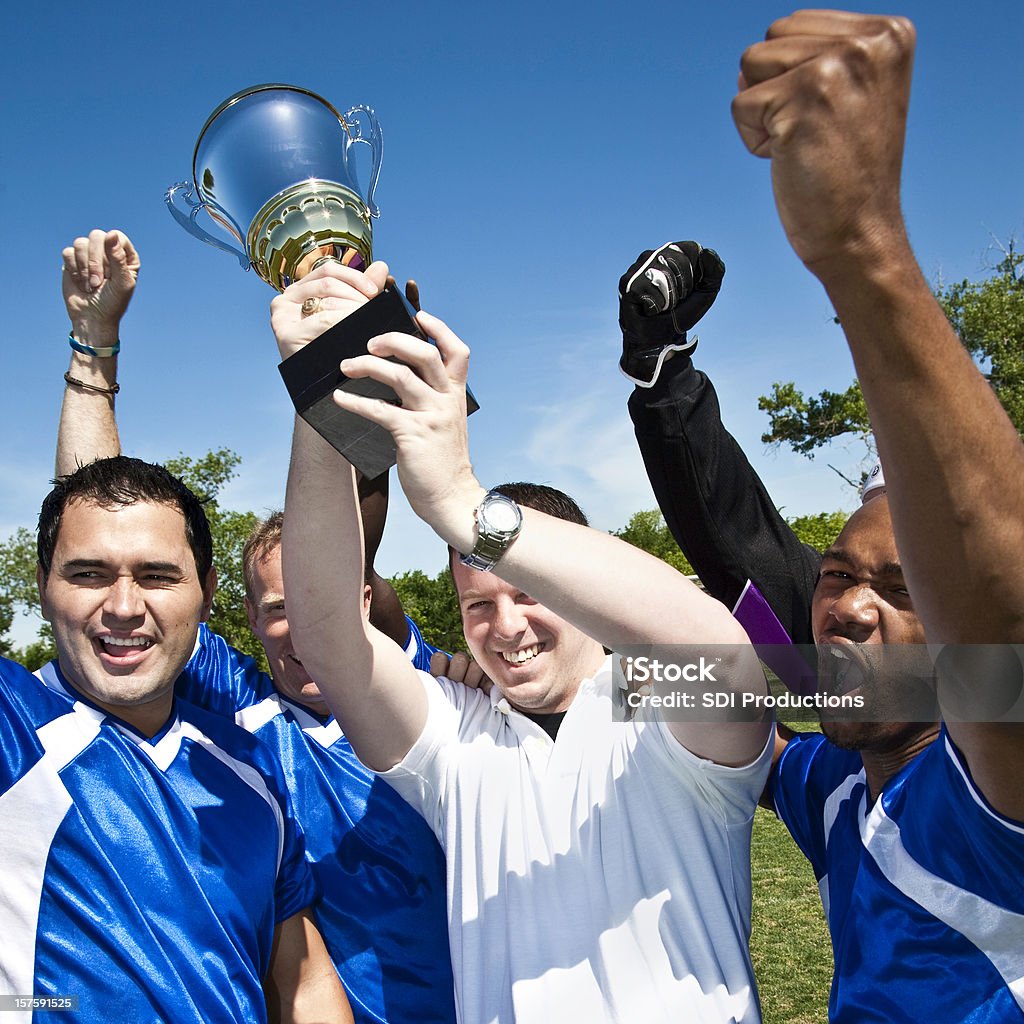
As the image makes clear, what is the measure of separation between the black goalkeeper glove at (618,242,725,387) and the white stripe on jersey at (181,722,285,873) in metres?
1.52

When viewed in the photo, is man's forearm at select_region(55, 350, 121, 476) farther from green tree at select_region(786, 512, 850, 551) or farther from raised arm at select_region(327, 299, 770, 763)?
green tree at select_region(786, 512, 850, 551)

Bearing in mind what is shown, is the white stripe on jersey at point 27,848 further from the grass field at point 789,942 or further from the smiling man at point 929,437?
the grass field at point 789,942

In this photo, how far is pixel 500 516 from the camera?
1.64 metres

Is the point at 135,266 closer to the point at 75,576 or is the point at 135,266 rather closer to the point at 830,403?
the point at 75,576

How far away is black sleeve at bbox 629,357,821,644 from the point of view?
8.33ft

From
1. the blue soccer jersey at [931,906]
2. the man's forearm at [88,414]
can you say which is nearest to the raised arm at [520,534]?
the blue soccer jersey at [931,906]

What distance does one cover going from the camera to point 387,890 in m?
2.48

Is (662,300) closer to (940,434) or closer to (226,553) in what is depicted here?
(940,434)

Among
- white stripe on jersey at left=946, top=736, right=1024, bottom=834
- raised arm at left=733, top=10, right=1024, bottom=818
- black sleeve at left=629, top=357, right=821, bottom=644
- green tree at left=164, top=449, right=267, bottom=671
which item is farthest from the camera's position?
green tree at left=164, top=449, right=267, bottom=671

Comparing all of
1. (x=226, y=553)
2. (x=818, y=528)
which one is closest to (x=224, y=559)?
(x=226, y=553)

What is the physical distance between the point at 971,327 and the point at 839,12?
24.5 metres

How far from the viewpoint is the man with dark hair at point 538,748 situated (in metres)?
1.67

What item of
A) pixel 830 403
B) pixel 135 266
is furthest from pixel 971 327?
pixel 135 266

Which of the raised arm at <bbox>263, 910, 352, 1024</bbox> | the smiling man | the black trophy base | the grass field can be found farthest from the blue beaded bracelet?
the grass field
